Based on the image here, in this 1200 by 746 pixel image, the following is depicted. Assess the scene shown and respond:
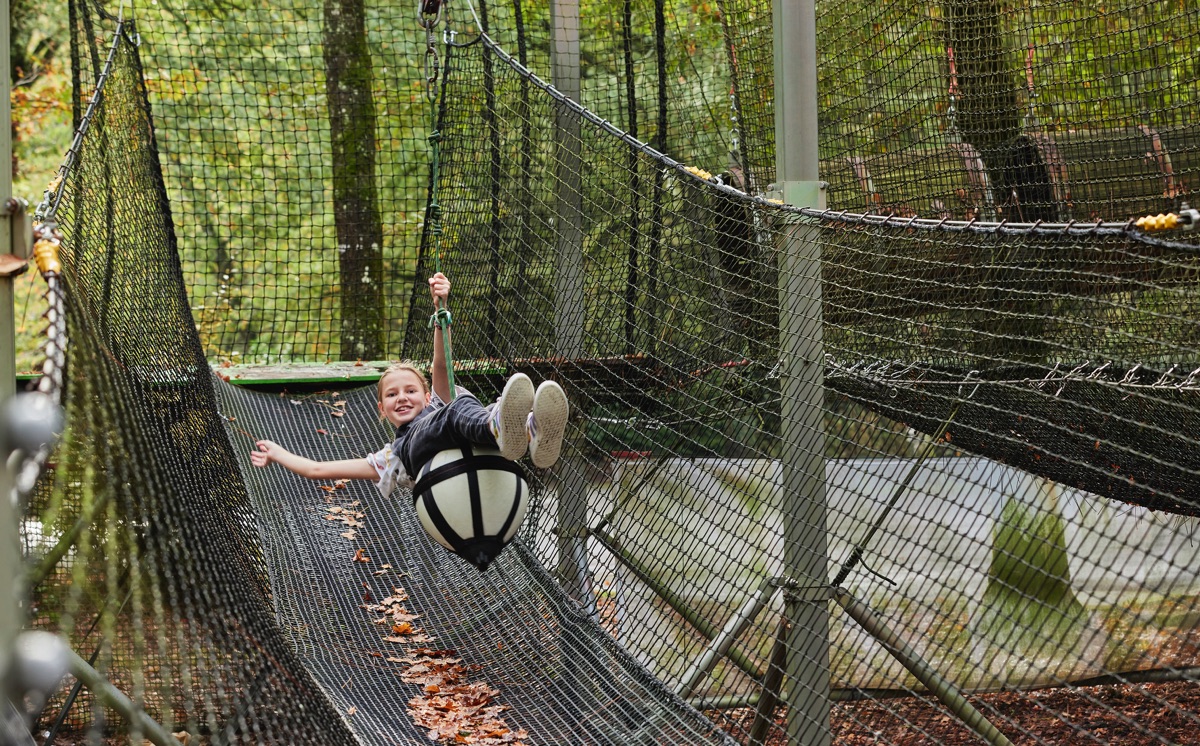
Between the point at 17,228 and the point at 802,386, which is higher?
the point at 17,228

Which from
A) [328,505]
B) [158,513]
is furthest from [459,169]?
[158,513]

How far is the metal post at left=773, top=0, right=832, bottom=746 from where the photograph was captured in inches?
96.7

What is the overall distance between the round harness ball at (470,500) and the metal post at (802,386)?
663 millimetres

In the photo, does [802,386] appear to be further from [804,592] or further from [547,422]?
[547,422]

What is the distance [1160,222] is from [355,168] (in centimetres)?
455

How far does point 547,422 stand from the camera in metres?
2.38

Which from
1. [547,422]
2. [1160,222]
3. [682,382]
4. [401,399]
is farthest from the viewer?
[682,382]

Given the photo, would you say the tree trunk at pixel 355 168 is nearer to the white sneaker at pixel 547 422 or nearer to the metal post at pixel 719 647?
the metal post at pixel 719 647

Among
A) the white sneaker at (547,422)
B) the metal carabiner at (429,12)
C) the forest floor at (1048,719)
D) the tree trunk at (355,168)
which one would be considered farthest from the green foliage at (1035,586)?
the tree trunk at (355,168)

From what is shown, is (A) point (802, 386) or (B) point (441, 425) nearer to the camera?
(A) point (802, 386)

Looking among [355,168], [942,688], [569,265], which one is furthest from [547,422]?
[355,168]

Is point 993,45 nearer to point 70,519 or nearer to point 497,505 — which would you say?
point 497,505

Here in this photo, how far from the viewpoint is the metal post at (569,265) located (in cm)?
328

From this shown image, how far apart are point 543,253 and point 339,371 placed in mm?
1197
